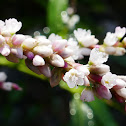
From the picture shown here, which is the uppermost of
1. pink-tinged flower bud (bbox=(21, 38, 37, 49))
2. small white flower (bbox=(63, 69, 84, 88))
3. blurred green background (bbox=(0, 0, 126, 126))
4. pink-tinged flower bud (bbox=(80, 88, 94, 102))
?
blurred green background (bbox=(0, 0, 126, 126))

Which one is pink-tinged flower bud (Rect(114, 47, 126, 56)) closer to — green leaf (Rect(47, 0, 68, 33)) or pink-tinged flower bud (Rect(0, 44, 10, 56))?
pink-tinged flower bud (Rect(0, 44, 10, 56))

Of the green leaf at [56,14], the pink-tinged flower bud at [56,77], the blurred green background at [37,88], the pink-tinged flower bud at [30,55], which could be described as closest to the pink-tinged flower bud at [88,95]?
the pink-tinged flower bud at [56,77]

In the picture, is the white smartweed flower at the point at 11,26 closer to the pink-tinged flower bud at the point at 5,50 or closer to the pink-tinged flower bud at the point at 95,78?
the pink-tinged flower bud at the point at 5,50

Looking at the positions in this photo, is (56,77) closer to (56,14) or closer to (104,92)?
(104,92)

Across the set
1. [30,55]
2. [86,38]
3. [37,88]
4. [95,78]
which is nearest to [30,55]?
[30,55]

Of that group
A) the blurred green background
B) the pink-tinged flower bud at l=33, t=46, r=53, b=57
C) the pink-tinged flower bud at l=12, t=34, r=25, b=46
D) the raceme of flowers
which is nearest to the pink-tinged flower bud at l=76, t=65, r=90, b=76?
the raceme of flowers

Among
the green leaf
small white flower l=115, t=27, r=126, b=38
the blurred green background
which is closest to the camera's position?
small white flower l=115, t=27, r=126, b=38

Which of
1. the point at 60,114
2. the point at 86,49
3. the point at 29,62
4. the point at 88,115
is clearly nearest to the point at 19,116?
the point at 60,114

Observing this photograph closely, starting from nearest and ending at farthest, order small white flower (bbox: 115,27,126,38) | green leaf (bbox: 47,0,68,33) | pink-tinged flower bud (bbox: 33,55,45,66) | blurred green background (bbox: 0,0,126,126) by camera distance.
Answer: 1. pink-tinged flower bud (bbox: 33,55,45,66)
2. small white flower (bbox: 115,27,126,38)
3. green leaf (bbox: 47,0,68,33)
4. blurred green background (bbox: 0,0,126,126)
